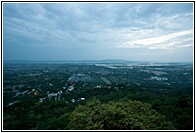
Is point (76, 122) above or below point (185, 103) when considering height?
above

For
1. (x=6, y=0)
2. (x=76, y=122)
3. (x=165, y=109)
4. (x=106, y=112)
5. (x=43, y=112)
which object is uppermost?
(x=6, y=0)

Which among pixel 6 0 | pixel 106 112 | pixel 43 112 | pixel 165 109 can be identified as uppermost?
pixel 6 0

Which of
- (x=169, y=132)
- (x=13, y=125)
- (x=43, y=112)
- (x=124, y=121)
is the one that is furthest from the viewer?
(x=43, y=112)

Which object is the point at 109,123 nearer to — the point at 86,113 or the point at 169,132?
the point at 86,113

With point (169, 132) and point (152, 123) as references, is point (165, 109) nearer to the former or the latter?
point (152, 123)

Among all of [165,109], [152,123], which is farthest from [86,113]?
[165,109]

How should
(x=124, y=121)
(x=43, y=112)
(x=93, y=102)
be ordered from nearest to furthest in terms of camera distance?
(x=124, y=121) → (x=93, y=102) → (x=43, y=112)

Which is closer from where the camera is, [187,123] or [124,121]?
[124,121]

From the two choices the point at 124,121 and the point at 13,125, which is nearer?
the point at 124,121

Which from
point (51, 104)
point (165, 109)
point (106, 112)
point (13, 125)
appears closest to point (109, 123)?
point (106, 112)
